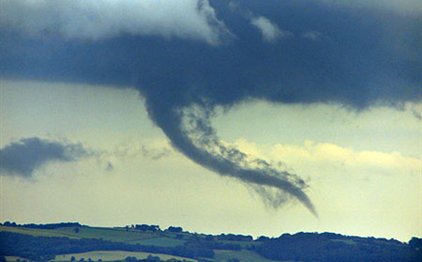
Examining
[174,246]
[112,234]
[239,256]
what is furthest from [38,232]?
[239,256]

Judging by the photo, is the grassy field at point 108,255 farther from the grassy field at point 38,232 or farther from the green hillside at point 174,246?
the grassy field at point 38,232

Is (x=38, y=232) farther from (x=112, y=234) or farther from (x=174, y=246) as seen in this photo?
(x=174, y=246)

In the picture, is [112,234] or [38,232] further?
[112,234]

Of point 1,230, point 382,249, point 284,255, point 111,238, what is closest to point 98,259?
point 111,238

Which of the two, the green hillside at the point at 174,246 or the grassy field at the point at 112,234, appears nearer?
the green hillside at the point at 174,246

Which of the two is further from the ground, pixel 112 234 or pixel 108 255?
pixel 112 234

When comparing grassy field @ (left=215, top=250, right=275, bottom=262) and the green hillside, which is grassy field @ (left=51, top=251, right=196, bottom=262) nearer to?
the green hillside

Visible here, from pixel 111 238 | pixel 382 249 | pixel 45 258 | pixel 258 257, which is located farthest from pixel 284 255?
pixel 45 258

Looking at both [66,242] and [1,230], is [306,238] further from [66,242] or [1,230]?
[1,230]

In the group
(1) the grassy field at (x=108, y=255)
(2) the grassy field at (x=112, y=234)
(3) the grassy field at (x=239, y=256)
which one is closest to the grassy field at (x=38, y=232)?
(2) the grassy field at (x=112, y=234)

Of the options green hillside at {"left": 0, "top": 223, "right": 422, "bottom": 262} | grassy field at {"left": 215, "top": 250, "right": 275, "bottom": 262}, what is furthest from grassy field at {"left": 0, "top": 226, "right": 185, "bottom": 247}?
grassy field at {"left": 215, "top": 250, "right": 275, "bottom": 262}
